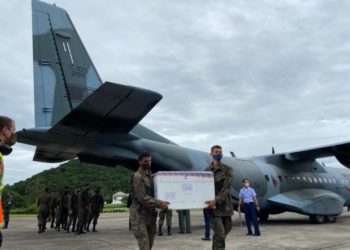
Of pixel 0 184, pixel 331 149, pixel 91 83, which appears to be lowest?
pixel 0 184

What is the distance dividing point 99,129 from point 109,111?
119 centimetres

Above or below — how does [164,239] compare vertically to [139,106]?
below

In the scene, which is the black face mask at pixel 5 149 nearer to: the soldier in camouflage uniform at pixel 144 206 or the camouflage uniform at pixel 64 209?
the soldier in camouflage uniform at pixel 144 206

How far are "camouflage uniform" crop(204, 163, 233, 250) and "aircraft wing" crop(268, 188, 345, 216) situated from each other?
10472 millimetres

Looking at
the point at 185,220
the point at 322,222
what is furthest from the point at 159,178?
the point at 322,222

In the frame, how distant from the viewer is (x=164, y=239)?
10.8 meters

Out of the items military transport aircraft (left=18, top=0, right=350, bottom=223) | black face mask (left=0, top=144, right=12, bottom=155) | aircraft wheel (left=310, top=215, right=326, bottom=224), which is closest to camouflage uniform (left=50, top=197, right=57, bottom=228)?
military transport aircraft (left=18, top=0, right=350, bottom=223)

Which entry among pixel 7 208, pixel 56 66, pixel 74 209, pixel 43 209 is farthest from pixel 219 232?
pixel 7 208

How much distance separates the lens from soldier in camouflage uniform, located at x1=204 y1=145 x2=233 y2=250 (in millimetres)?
6062

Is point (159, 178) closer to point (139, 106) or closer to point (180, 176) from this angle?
point (180, 176)

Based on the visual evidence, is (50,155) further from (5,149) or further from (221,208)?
(5,149)

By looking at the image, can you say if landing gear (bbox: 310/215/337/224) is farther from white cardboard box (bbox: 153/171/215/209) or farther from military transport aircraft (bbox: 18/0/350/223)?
white cardboard box (bbox: 153/171/215/209)

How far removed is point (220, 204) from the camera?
20.3ft

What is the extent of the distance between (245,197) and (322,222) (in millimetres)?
5869
